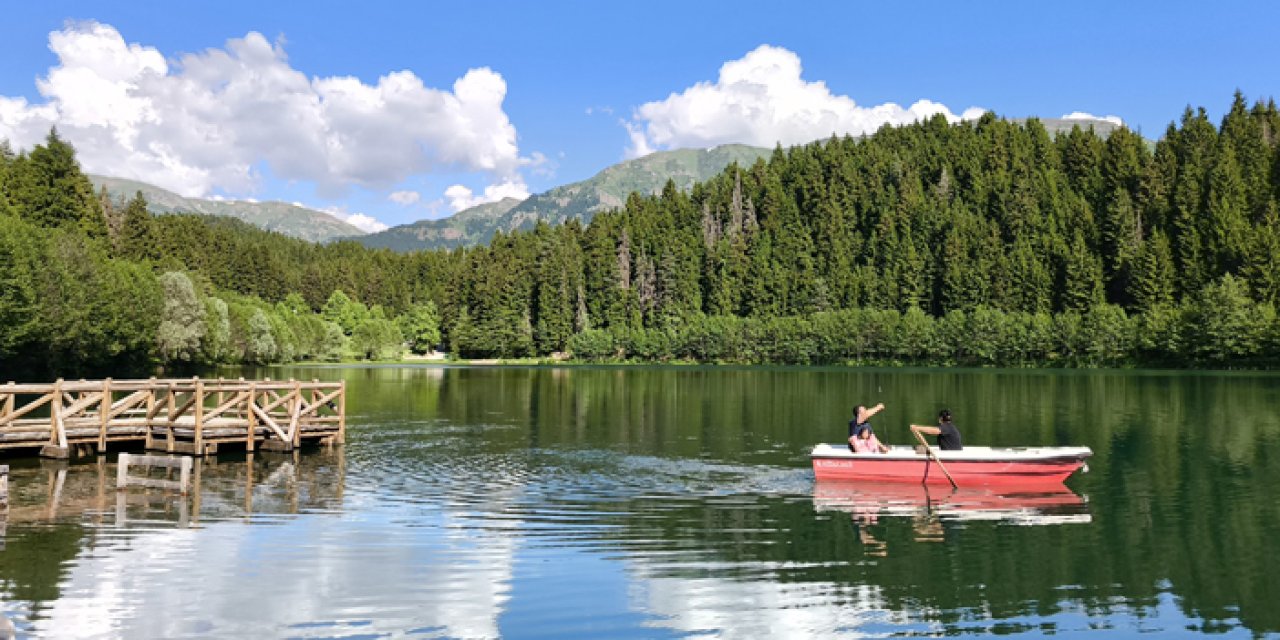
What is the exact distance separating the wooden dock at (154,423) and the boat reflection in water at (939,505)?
2238 cm

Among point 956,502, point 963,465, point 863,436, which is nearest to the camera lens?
point 956,502

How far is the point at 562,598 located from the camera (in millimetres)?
17750

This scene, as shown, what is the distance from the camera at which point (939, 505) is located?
95.7ft

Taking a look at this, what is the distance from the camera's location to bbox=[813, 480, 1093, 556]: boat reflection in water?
26.3m

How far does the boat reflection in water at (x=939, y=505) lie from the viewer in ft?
86.4

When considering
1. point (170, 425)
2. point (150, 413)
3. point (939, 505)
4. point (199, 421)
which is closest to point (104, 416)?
point (150, 413)

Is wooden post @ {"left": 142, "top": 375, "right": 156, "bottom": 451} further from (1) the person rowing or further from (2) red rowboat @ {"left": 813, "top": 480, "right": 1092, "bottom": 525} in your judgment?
(1) the person rowing

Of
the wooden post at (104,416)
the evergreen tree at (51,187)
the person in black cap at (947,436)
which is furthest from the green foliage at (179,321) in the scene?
the person in black cap at (947,436)

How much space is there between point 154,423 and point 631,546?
2778 cm

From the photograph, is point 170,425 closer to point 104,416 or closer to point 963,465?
point 104,416

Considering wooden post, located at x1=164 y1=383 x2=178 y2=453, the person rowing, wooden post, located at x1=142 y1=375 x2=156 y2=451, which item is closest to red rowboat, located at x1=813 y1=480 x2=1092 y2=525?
the person rowing

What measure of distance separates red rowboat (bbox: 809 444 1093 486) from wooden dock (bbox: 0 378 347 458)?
21.4 meters

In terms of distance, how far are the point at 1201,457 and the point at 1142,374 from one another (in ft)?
310

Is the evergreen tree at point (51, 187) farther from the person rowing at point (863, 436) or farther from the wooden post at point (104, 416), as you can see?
the person rowing at point (863, 436)
